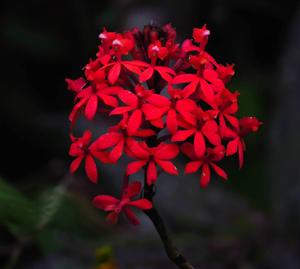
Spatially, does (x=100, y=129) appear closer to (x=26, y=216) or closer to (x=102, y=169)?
(x=102, y=169)

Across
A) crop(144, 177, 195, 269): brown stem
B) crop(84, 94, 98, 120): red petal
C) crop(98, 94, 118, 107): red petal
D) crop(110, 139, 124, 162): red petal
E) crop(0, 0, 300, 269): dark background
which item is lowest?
crop(0, 0, 300, 269): dark background

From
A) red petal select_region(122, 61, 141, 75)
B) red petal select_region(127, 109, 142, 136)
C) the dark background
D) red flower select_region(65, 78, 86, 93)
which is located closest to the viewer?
red petal select_region(127, 109, 142, 136)

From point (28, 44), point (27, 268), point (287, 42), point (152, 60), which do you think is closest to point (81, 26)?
point (28, 44)

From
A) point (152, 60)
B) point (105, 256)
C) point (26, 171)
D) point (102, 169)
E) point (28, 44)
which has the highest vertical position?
point (152, 60)

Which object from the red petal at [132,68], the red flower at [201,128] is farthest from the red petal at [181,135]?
the red petal at [132,68]

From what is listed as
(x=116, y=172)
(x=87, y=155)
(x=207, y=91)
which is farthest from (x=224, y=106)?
(x=116, y=172)

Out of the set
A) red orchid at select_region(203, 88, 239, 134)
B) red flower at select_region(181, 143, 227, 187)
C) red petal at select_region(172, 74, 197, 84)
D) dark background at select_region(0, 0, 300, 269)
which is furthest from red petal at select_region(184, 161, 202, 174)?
dark background at select_region(0, 0, 300, 269)

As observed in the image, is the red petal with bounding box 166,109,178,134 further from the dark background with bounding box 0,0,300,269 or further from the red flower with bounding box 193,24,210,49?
the dark background with bounding box 0,0,300,269

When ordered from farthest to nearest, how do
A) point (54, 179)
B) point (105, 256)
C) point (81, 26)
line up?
1. point (81, 26)
2. point (54, 179)
3. point (105, 256)
